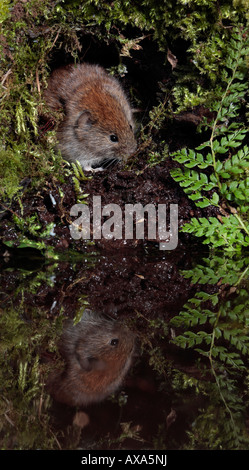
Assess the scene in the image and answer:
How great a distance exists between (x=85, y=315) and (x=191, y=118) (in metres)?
2.44

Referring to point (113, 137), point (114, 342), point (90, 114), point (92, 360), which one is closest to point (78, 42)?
point (90, 114)

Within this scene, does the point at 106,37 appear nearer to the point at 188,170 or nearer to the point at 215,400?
the point at 188,170

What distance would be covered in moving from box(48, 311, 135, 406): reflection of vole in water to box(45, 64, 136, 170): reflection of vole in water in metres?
2.72

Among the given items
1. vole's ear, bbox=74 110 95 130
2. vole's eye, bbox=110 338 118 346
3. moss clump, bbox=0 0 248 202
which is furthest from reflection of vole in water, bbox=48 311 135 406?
vole's ear, bbox=74 110 95 130

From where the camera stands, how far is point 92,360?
7.72 feet

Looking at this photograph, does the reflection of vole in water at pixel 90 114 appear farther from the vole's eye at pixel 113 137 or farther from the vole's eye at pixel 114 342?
the vole's eye at pixel 114 342

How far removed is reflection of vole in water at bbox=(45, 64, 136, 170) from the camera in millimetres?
4957

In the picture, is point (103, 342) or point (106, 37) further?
point (106, 37)

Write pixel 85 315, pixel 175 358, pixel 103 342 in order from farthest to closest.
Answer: pixel 85 315
pixel 103 342
pixel 175 358

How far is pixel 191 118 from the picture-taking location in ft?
14.6

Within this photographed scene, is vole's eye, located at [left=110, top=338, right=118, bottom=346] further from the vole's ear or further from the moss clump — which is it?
the vole's ear

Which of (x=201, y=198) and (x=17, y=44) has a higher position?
(x=17, y=44)

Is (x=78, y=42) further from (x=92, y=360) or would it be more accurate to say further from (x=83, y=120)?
(x=92, y=360)

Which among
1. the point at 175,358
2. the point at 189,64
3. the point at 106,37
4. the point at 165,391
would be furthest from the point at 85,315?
the point at 106,37
